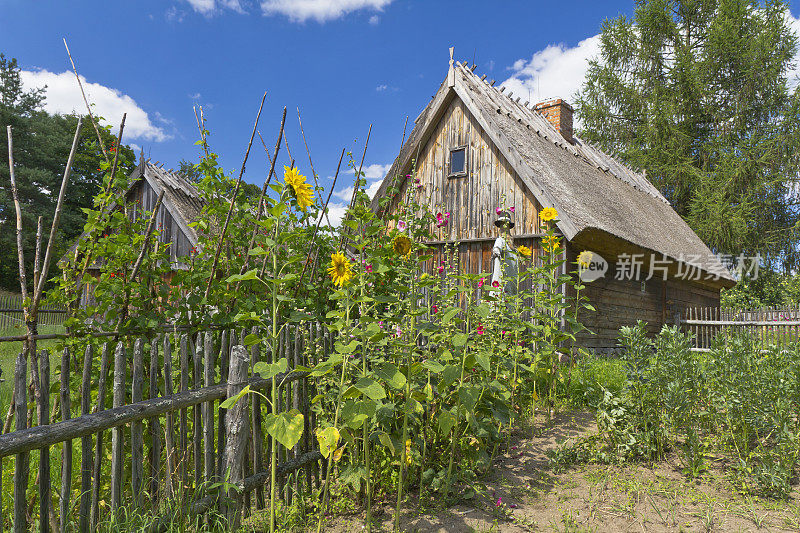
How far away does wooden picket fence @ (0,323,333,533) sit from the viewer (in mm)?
1964

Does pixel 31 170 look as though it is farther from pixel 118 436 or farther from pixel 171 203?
pixel 118 436

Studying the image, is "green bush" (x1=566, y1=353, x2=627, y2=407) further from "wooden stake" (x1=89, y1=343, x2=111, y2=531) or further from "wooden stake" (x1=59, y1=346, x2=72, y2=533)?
"wooden stake" (x1=59, y1=346, x2=72, y2=533)

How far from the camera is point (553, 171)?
8453 mm

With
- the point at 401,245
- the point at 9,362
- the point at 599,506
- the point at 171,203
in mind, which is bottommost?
the point at 9,362

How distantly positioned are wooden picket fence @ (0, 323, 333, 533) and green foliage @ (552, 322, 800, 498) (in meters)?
1.93

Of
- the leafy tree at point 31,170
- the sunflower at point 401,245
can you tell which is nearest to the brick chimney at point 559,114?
the sunflower at point 401,245

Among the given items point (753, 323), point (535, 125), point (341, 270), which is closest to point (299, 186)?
point (341, 270)

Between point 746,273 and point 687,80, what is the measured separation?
7.48 meters

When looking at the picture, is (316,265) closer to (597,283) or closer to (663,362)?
(663,362)

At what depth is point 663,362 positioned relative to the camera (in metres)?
3.27

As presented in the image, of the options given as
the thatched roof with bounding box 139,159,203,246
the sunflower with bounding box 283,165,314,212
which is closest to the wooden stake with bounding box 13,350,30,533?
the sunflower with bounding box 283,165,314,212

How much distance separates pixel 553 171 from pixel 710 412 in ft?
19.1

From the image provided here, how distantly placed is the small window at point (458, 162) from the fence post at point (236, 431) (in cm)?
700

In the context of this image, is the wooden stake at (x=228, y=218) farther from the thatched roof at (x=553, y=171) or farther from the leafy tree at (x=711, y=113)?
the leafy tree at (x=711, y=113)
